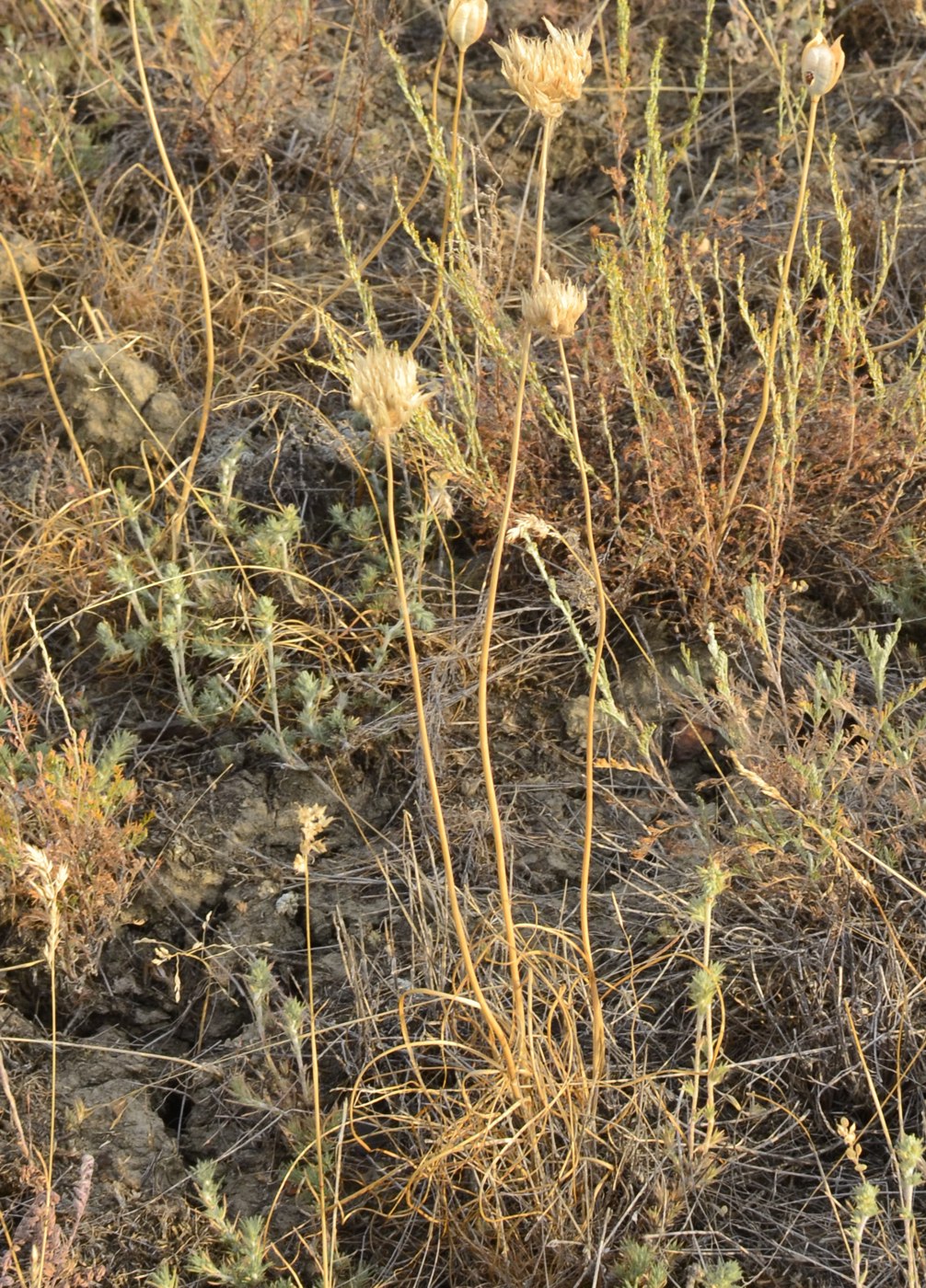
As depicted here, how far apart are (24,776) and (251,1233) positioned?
3.24 ft

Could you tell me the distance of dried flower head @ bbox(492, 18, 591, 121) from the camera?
4.50 ft

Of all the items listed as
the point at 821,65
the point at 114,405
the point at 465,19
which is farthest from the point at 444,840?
the point at 114,405

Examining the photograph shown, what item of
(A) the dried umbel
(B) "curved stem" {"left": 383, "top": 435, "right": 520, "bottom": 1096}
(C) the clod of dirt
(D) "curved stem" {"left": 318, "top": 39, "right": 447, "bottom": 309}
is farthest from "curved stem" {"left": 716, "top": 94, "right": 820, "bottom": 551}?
(C) the clod of dirt

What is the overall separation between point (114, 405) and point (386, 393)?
1755 mm

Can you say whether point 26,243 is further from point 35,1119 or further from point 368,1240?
point 368,1240

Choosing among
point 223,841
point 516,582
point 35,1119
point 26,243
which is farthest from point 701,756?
point 26,243

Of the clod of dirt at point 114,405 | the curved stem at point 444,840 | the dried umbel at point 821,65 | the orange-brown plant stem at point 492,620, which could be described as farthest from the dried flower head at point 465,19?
the clod of dirt at point 114,405

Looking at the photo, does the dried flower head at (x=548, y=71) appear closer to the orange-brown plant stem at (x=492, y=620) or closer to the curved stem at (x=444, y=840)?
the orange-brown plant stem at (x=492, y=620)

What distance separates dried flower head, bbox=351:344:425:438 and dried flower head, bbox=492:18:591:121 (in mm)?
369

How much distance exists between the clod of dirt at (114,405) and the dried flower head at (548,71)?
1577 mm

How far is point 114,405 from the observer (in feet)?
9.25

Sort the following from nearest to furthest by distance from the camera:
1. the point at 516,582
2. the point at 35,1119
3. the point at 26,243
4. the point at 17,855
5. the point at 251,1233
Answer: the point at 251,1233 < the point at 35,1119 < the point at 17,855 < the point at 516,582 < the point at 26,243

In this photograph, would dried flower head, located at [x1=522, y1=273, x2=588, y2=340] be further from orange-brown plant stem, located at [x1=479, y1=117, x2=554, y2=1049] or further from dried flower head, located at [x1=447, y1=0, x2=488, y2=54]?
dried flower head, located at [x1=447, y1=0, x2=488, y2=54]

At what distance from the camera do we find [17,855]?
2.02 m
